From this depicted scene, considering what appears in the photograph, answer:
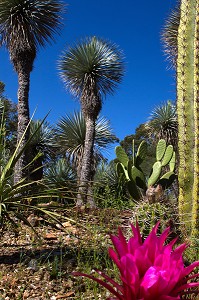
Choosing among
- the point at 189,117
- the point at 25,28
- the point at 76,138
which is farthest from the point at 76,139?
the point at 189,117

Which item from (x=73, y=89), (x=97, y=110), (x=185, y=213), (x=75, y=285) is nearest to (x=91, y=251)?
(x=75, y=285)

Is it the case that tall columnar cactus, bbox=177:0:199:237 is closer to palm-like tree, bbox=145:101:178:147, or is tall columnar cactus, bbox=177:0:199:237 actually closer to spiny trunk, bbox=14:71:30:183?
spiny trunk, bbox=14:71:30:183

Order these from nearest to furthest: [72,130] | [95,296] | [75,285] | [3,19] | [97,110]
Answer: [95,296] < [75,285] < [3,19] < [97,110] < [72,130]

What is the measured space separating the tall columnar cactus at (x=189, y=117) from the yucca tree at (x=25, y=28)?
673 centimetres

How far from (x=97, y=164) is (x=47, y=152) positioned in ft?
8.11

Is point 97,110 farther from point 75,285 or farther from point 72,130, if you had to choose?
point 75,285

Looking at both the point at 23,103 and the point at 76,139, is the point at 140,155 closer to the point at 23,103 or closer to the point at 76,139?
the point at 23,103

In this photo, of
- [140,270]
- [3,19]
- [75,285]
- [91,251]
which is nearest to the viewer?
[140,270]

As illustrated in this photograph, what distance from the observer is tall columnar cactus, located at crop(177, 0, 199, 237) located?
5039 millimetres

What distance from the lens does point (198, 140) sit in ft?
16.5

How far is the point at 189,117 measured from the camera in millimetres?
5293

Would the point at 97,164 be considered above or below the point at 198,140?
above

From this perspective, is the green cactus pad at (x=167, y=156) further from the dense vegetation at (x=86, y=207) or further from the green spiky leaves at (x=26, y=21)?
the green spiky leaves at (x=26, y=21)

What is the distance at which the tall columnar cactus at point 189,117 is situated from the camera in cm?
504
